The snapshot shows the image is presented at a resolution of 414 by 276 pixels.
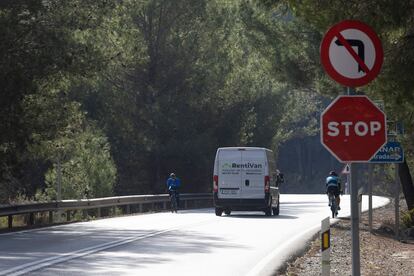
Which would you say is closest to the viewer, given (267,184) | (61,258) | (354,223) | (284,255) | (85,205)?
(354,223)

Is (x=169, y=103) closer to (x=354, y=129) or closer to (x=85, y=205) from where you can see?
(x=85, y=205)

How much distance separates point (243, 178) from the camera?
3403cm

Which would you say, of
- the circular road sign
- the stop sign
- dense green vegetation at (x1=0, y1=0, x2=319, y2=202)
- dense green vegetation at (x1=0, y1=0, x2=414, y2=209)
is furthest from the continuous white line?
dense green vegetation at (x1=0, y1=0, x2=319, y2=202)

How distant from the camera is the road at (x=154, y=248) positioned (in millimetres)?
15008

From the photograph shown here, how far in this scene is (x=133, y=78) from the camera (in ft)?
163

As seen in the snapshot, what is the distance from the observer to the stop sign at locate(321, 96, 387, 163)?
350 inches

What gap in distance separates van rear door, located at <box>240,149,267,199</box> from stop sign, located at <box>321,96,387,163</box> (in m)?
24.8

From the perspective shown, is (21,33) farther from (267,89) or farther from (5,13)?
(267,89)

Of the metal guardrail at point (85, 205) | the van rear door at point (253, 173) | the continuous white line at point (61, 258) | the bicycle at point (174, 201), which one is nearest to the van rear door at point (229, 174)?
the van rear door at point (253, 173)

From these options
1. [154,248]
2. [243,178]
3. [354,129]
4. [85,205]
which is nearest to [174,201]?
Result: [243,178]

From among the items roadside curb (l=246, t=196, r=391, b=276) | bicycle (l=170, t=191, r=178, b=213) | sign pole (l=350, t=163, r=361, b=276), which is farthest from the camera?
bicycle (l=170, t=191, r=178, b=213)

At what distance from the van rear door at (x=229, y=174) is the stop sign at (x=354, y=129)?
81.5 feet

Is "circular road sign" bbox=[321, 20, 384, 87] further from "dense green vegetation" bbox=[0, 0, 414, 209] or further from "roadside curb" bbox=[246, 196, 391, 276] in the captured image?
"roadside curb" bbox=[246, 196, 391, 276]

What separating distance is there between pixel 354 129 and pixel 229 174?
82.8 feet
